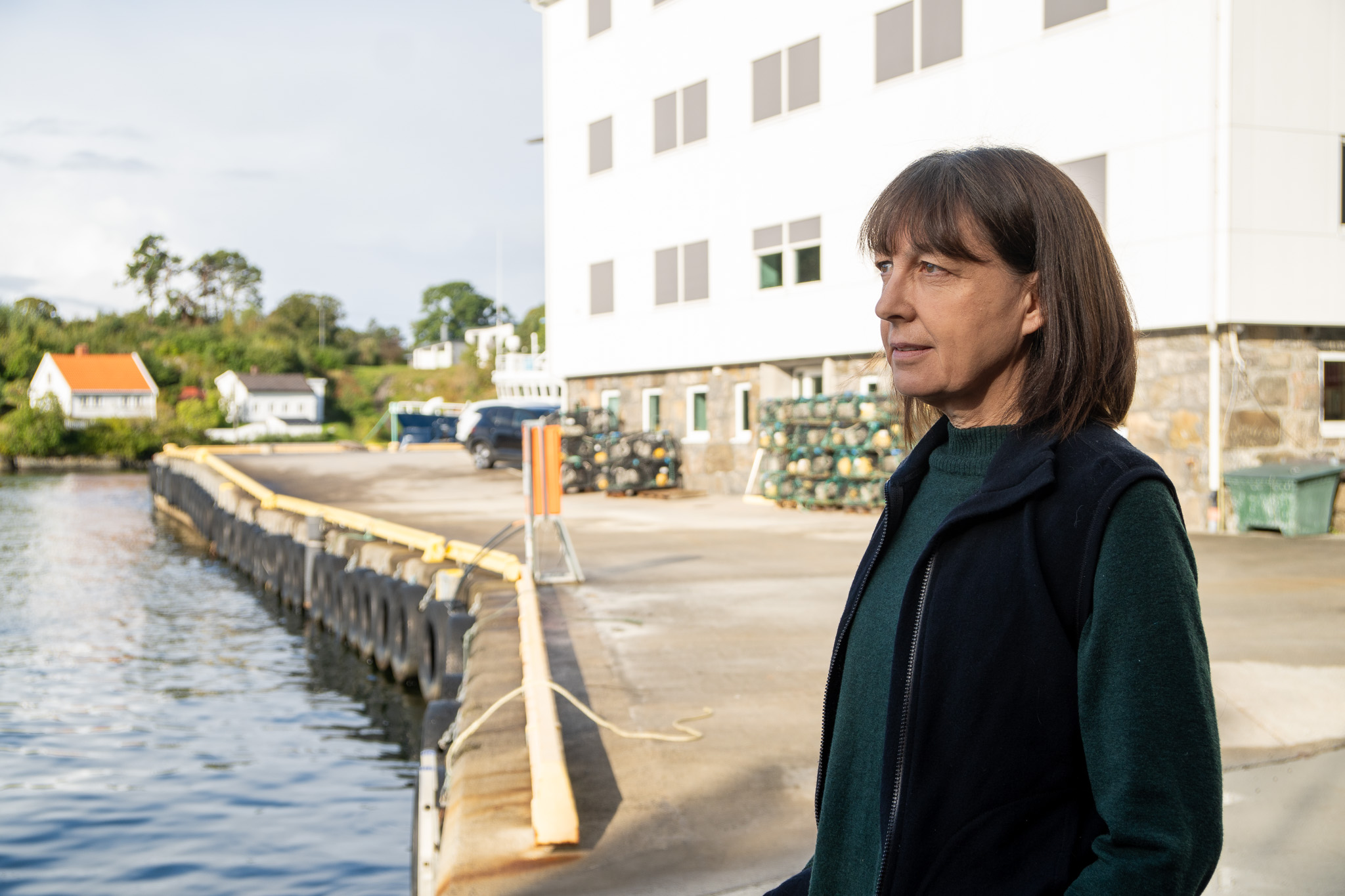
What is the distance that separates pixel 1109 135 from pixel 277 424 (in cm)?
7567

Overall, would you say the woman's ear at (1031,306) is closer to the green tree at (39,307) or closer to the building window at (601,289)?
the building window at (601,289)

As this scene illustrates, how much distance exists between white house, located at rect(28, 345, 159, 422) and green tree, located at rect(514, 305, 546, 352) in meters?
30.0

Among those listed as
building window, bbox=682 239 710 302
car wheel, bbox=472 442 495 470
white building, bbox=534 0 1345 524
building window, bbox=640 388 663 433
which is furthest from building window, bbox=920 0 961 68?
car wheel, bbox=472 442 495 470

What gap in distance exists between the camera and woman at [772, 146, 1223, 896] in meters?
1.43

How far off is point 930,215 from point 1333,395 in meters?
16.8

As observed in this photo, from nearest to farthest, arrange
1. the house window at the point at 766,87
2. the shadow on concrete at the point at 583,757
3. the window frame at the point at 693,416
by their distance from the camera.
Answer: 1. the shadow on concrete at the point at 583,757
2. the house window at the point at 766,87
3. the window frame at the point at 693,416

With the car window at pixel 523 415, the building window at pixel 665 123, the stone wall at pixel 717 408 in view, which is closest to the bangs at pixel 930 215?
the stone wall at pixel 717 408

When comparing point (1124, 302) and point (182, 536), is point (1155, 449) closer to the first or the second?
point (1124, 302)

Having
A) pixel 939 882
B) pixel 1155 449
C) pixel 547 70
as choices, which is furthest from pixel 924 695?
pixel 547 70

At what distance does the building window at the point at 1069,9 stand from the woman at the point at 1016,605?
16.4 m

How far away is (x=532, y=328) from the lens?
110 meters

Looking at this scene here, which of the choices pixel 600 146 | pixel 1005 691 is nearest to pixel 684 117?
pixel 600 146

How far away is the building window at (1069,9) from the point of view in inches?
636

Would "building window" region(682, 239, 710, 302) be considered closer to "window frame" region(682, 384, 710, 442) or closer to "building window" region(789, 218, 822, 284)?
"window frame" region(682, 384, 710, 442)
